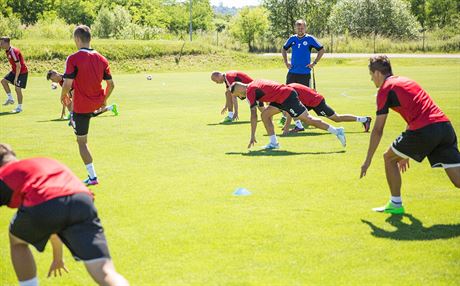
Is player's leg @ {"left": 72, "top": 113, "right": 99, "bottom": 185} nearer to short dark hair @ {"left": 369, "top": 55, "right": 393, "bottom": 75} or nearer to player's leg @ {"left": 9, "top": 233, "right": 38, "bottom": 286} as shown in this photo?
short dark hair @ {"left": 369, "top": 55, "right": 393, "bottom": 75}

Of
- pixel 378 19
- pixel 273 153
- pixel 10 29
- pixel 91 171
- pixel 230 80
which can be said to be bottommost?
pixel 273 153

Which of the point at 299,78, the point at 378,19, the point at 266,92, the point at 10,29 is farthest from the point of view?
the point at 378,19

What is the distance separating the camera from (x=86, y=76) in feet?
33.2

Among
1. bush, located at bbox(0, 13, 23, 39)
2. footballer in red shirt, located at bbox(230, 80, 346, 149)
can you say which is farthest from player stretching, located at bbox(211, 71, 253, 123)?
bush, located at bbox(0, 13, 23, 39)

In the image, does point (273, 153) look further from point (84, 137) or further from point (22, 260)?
point (22, 260)

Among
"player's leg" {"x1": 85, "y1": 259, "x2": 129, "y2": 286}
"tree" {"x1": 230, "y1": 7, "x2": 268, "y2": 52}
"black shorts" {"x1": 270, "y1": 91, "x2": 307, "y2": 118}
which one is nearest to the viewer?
"player's leg" {"x1": 85, "y1": 259, "x2": 129, "y2": 286}

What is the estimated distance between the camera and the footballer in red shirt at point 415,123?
762 centimetres

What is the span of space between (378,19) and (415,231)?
263ft

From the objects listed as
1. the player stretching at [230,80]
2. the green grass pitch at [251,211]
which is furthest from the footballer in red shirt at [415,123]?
the player stretching at [230,80]

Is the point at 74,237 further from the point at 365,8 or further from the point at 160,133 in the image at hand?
the point at 365,8

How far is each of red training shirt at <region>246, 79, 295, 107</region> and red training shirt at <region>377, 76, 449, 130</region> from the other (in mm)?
5349

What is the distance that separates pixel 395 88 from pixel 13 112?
17.0 m

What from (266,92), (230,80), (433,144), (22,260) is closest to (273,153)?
(266,92)

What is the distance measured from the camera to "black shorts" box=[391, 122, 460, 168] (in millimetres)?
7641
